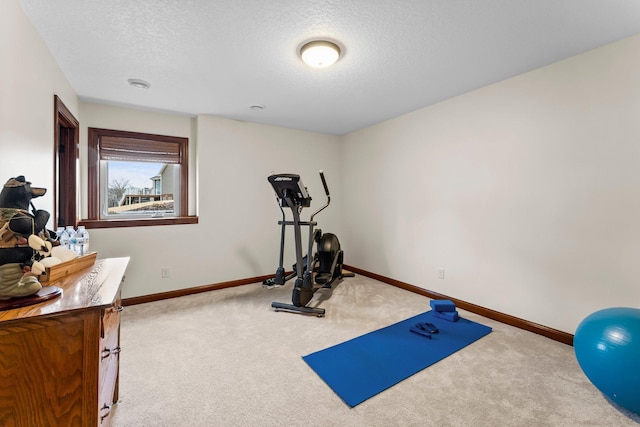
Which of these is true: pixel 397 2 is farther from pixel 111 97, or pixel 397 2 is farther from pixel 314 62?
pixel 111 97

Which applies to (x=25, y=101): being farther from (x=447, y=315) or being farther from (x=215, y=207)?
(x=447, y=315)

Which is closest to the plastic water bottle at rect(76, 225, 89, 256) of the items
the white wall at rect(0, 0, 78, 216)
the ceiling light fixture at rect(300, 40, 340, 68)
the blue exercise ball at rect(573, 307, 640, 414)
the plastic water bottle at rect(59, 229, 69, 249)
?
the plastic water bottle at rect(59, 229, 69, 249)

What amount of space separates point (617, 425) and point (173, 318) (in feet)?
11.5

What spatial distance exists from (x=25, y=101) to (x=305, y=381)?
2611 mm

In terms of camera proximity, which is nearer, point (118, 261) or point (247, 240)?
point (118, 261)

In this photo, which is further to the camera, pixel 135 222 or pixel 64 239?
pixel 135 222

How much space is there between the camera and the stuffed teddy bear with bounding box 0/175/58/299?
37.5 inches

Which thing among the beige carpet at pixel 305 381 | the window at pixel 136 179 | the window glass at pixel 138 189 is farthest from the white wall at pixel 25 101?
the beige carpet at pixel 305 381

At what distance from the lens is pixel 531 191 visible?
8.65 feet

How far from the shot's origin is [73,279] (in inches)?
51.4

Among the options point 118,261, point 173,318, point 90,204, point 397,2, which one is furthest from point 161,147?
point 397,2

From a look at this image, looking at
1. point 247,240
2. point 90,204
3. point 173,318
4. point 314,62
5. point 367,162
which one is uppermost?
point 314,62

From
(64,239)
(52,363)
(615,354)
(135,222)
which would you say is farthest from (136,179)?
(615,354)

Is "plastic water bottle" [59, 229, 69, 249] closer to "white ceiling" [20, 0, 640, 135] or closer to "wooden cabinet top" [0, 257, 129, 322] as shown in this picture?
"wooden cabinet top" [0, 257, 129, 322]
